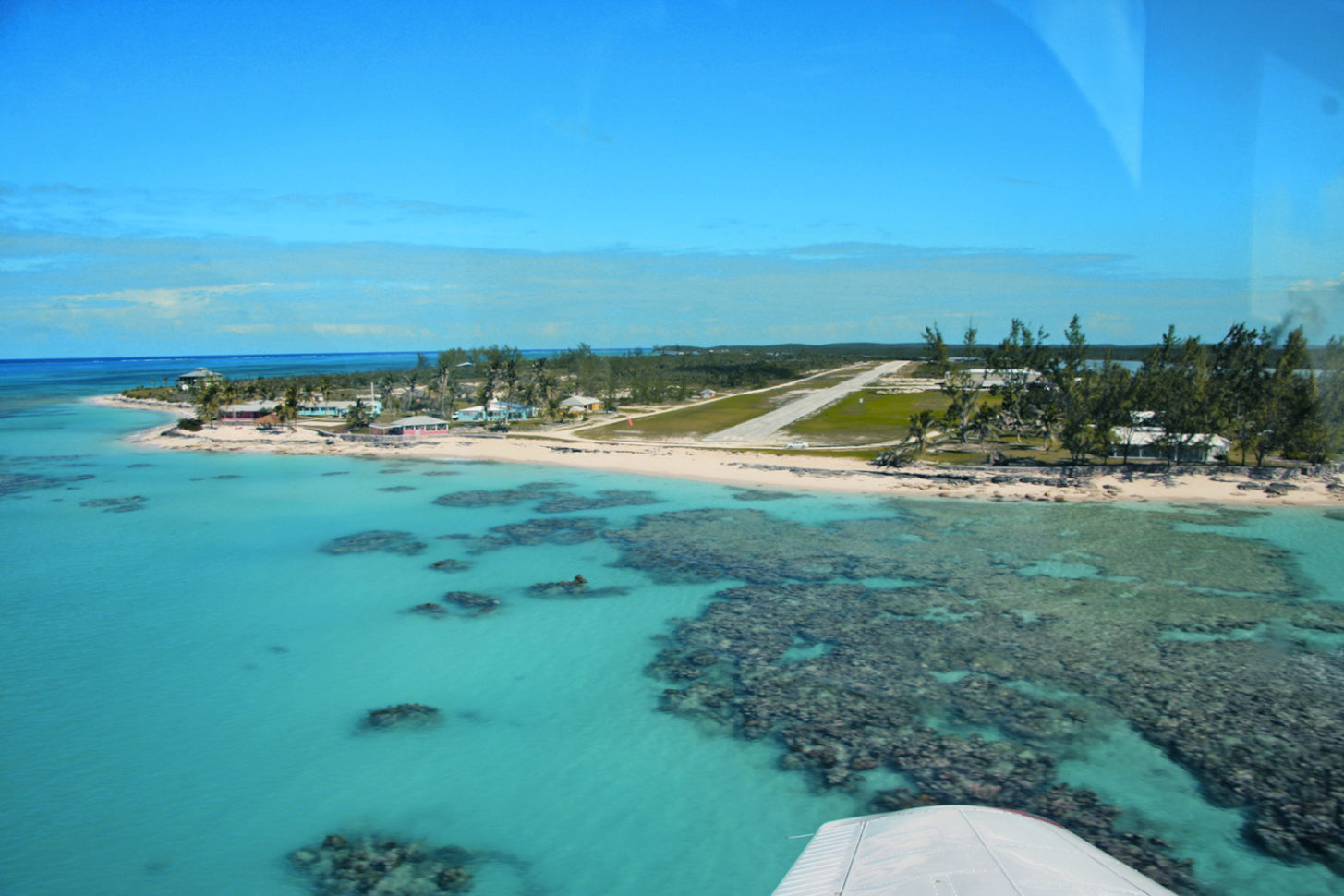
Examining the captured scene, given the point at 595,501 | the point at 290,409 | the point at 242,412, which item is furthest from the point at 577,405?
the point at 595,501

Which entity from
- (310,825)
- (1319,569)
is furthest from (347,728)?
(1319,569)

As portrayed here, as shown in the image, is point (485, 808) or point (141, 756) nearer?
point (485, 808)

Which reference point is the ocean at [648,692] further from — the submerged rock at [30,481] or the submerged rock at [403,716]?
the submerged rock at [30,481]

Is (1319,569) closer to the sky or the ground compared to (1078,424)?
closer to the ground

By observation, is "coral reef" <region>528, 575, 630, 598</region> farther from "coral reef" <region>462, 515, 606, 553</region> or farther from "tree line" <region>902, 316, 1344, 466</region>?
"tree line" <region>902, 316, 1344, 466</region>

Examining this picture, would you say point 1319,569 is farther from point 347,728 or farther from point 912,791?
point 347,728

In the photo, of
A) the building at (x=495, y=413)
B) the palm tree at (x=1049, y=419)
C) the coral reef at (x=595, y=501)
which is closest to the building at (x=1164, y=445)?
the palm tree at (x=1049, y=419)
